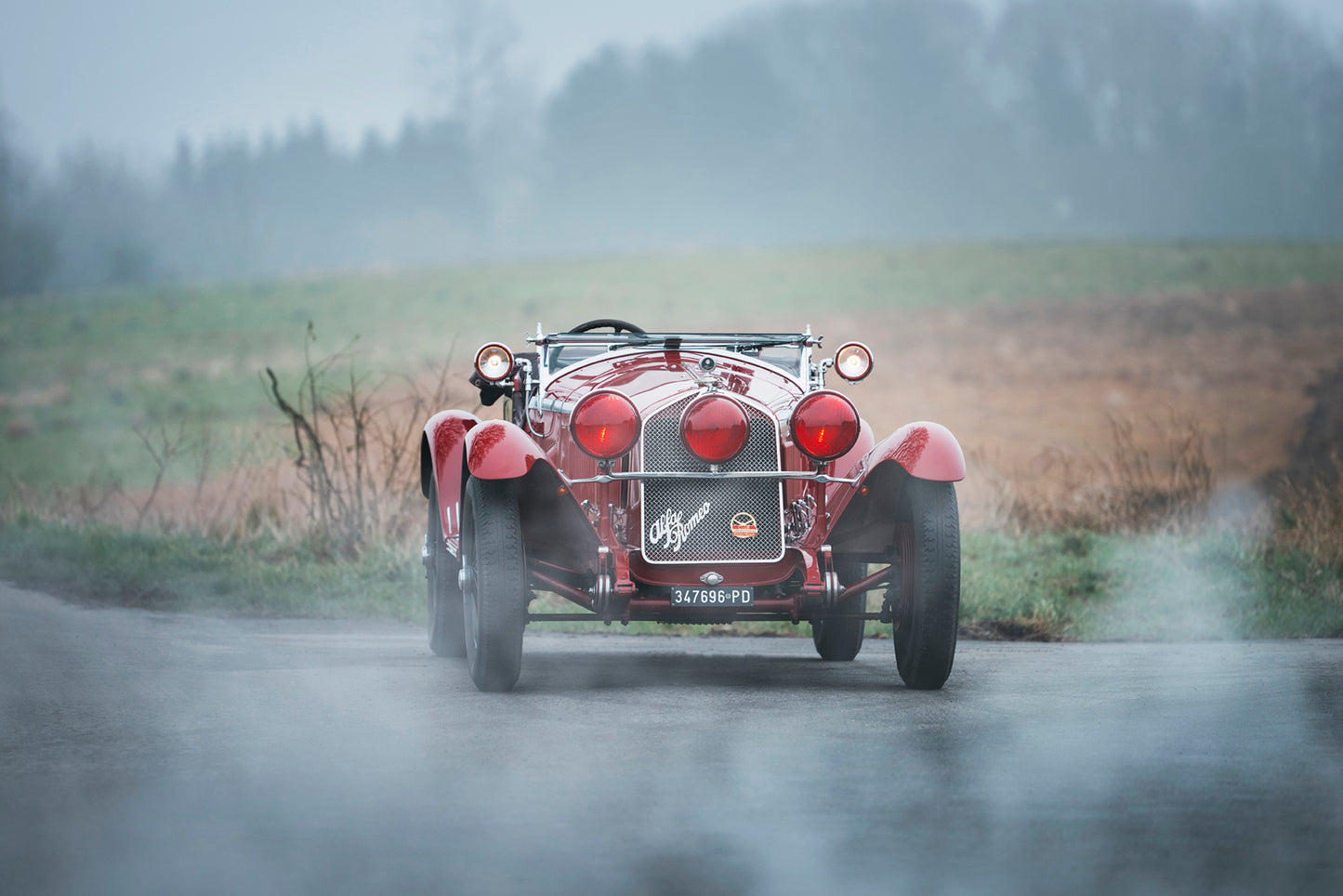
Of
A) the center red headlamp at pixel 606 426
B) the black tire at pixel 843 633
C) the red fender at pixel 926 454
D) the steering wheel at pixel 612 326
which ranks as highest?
the steering wheel at pixel 612 326

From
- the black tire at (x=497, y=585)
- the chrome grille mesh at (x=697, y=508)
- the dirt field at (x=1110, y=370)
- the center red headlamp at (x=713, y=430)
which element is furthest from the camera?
the dirt field at (x=1110, y=370)

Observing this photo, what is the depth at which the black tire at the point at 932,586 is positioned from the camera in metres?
7.42

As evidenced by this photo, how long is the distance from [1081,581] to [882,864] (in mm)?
8067

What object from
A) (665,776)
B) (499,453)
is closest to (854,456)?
(499,453)

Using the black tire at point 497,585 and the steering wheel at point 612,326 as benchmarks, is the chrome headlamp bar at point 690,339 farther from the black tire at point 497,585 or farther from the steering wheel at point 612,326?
the black tire at point 497,585

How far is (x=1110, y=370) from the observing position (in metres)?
39.8

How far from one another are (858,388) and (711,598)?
30415 millimetres

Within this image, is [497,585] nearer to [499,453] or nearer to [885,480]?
[499,453]

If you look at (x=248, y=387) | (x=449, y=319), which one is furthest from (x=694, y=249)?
(x=248, y=387)

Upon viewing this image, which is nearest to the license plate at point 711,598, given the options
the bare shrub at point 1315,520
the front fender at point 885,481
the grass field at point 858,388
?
the front fender at point 885,481

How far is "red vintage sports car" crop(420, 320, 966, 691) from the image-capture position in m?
7.43

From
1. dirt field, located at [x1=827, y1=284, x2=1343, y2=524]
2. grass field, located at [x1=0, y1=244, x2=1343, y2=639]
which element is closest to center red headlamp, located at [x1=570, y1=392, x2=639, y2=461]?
grass field, located at [x1=0, y1=244, x2=1343, y2=639]

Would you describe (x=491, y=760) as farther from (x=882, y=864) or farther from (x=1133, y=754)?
(x=1133, y=754)

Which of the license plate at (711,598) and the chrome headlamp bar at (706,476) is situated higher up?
the chrome headlamp bar at (706,476)
